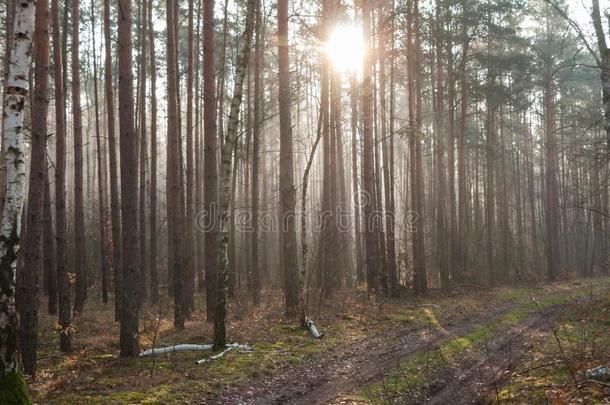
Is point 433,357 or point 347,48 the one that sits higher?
point 347,48

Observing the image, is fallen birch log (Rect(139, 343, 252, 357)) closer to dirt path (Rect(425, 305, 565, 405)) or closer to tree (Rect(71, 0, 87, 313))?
dirt path (Rect(425, 305, 565, 405))

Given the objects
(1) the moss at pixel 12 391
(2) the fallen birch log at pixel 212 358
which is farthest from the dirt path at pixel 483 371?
(1) the moss at pixel 12 391

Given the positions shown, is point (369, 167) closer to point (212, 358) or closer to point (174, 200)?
point (174, 200)

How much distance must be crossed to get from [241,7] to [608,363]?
64.9ft

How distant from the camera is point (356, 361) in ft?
30.8

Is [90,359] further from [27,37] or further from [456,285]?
[456,285]

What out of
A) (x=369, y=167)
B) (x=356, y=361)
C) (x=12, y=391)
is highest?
(x=369, y=167)

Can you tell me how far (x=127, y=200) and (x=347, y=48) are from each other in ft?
37.0

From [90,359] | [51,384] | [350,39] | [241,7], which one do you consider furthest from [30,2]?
[241,7]

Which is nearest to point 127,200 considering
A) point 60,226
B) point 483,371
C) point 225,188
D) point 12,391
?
point 225,188

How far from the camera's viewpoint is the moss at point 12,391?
5004 millimetres

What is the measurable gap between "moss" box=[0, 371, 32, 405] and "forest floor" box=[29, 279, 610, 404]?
1553mm

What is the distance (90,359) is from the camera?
920cm

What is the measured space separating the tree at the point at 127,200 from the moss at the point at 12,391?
12.2 feet
